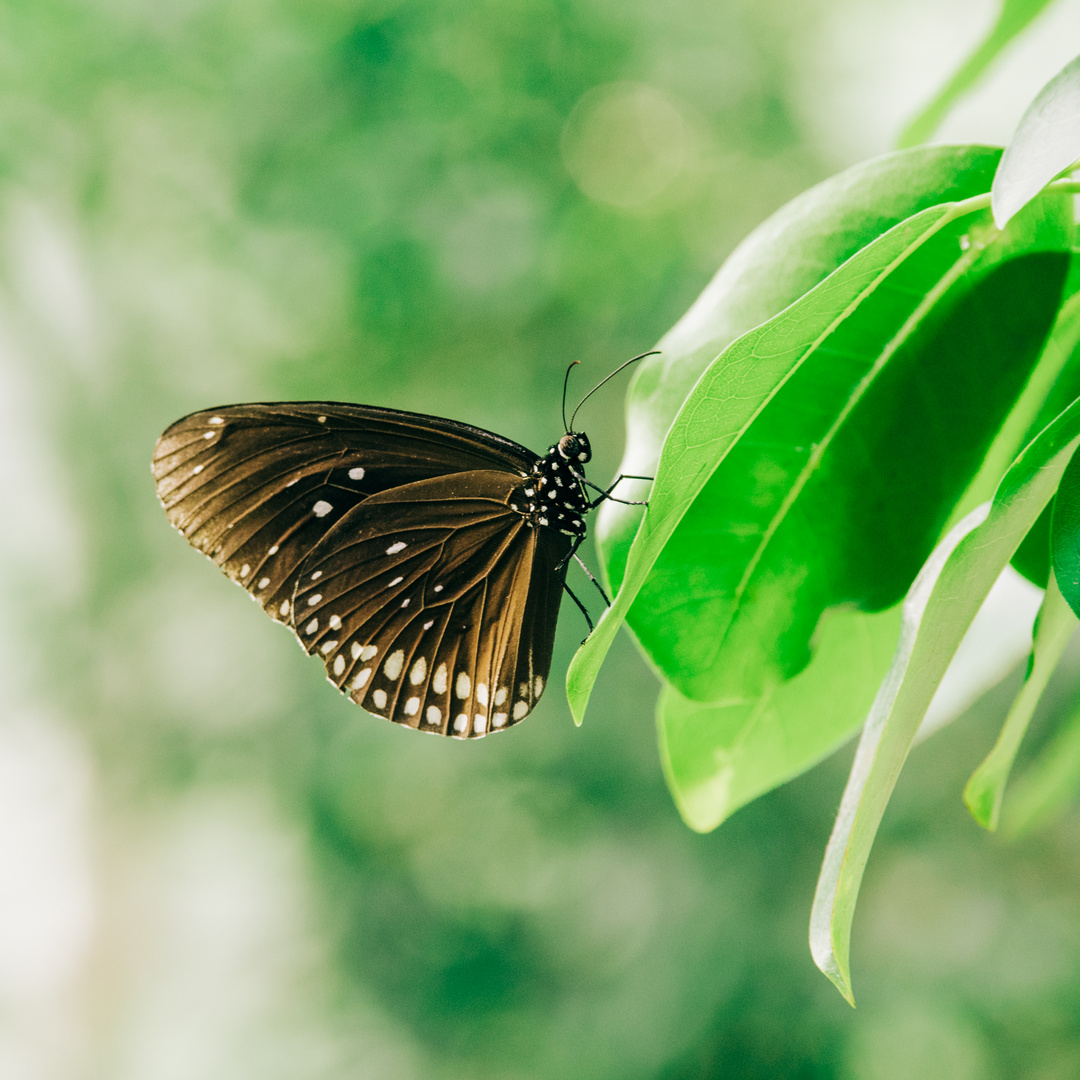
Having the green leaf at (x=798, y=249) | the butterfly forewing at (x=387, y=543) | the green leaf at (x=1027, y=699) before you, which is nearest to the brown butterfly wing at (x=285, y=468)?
the butterfly forewing at (x=387, y=543)

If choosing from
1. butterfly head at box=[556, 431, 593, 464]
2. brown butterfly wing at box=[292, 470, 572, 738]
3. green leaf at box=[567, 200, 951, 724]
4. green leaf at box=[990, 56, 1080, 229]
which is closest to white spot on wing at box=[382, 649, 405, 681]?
brown butterfly wing at box=[292, 470, 572, 738]

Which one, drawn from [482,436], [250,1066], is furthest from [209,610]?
[482,436]

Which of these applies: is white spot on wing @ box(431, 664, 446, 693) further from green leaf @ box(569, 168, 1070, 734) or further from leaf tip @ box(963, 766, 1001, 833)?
leaf tip @ box(963, 766, 1001, 833)

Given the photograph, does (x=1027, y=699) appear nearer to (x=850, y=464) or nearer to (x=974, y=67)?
(x=850, y=464)

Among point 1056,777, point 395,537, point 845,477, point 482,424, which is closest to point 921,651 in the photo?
point 845,477

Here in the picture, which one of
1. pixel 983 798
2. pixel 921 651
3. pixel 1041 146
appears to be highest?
pixel 1041 146

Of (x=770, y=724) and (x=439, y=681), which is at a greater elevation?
(x=439, y=681)

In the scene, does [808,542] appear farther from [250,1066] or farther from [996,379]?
[250,1066]

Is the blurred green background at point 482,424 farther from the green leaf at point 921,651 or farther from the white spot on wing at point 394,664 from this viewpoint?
the green leaf at point 921,651
